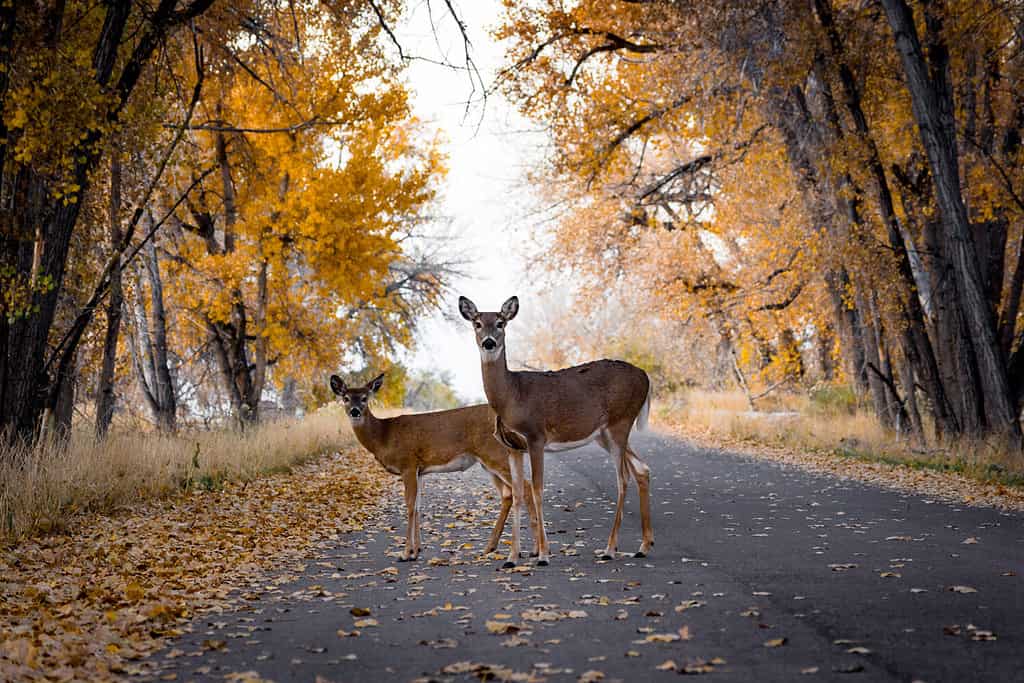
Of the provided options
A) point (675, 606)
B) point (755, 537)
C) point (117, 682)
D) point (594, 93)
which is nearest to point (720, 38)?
point (594, 93)

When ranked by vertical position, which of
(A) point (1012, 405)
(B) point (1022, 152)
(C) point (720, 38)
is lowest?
(A) point (1012, 405)

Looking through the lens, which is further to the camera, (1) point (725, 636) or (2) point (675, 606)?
(2) point (675, 606)

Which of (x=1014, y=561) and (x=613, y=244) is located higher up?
(x=613, y=244)

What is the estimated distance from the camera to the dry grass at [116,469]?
10.6 metres

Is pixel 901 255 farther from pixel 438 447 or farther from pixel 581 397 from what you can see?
pixel 438 447

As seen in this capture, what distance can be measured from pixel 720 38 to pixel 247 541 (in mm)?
13656

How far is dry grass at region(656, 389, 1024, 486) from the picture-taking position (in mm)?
16000

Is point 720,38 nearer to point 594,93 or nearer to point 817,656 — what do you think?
point 594,93

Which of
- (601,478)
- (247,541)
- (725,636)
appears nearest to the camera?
(725,636)

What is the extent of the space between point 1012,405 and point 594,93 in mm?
11927

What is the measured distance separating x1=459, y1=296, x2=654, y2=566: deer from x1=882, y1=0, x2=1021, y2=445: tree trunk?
30.4 feet

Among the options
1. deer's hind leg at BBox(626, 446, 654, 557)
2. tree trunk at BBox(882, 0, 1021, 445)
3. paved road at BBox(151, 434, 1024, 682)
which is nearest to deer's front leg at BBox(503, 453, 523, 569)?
paved road at BBox(151, 434, 1024, 682)

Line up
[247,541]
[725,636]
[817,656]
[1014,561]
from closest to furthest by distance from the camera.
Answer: [817,656], [725,636], [1014,561], [247,541]

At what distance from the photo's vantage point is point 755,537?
33.4ft
